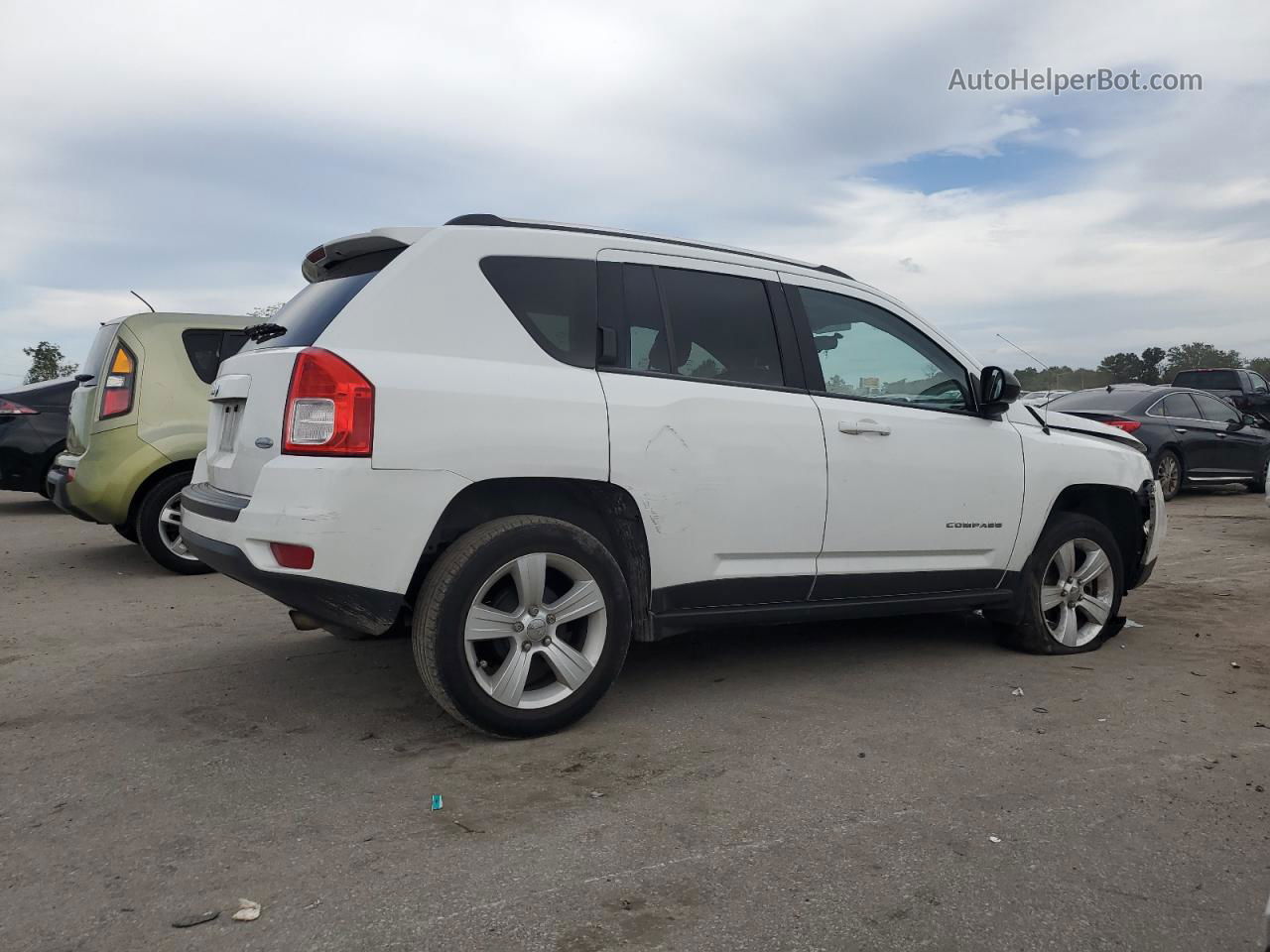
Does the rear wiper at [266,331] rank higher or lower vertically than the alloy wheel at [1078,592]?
higher

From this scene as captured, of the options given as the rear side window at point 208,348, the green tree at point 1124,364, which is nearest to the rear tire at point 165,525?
the rear side window at point 208,348

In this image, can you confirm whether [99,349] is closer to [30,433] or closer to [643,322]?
[30,433]

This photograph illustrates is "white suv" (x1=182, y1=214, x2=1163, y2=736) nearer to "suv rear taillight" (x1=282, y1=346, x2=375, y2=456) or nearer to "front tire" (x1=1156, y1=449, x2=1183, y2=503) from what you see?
"suv rear taillight" (x1=282, y1=346, x2=375, y2=456)

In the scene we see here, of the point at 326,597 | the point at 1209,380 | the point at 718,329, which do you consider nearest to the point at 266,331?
the point at 326,597

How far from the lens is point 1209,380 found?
19.9 metres

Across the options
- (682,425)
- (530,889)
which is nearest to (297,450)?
(682,425)

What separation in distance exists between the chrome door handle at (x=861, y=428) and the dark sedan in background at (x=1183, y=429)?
9.12 metres

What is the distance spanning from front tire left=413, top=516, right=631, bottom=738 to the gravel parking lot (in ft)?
0.57

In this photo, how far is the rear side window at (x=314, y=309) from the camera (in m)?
3.63

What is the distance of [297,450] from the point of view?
3.41 meters

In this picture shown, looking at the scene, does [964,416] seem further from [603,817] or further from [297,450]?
[297,450]

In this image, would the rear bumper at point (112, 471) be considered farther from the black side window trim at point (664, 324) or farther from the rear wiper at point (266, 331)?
the black side window trim at point (664, 324)

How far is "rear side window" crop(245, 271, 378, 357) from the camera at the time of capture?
3.63 meters

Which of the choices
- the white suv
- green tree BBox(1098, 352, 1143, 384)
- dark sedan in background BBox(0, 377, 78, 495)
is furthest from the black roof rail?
green tree BBox(1098, 352, 1143, 384)
